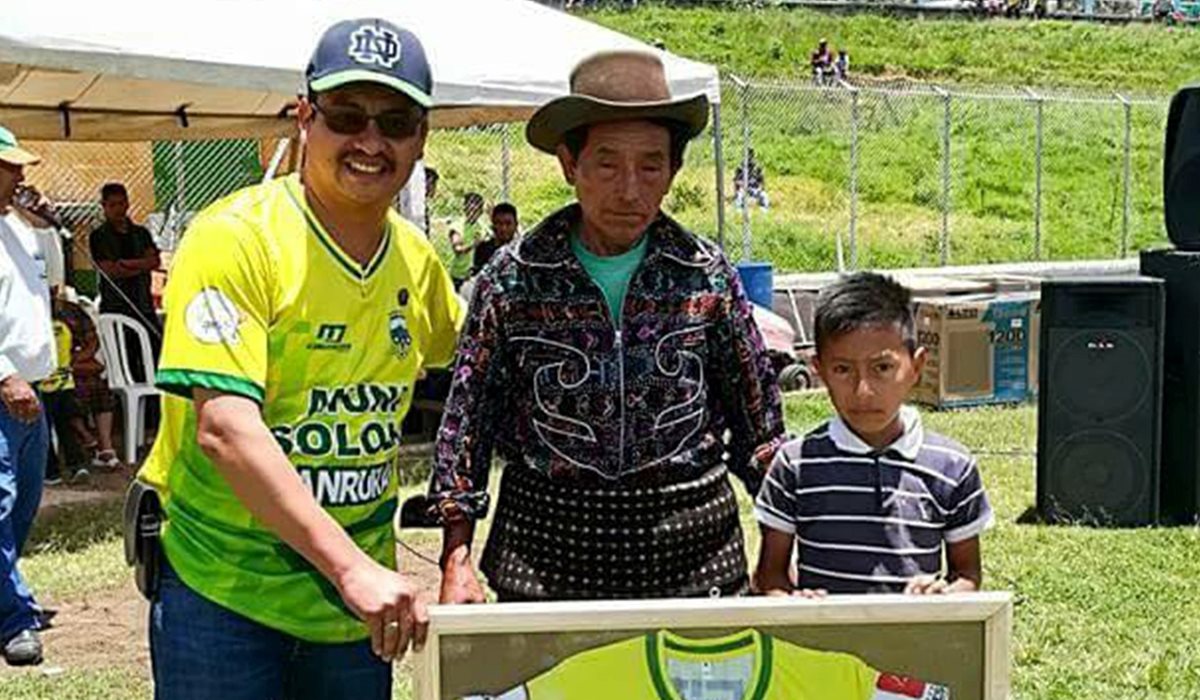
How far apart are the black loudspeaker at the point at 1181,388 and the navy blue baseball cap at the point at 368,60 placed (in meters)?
6.86

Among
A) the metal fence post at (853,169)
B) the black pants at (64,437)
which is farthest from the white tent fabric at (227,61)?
the metal fence post at (853,169)

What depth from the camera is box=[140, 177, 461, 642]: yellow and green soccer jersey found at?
274 centimetres

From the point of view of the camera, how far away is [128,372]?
11.5m

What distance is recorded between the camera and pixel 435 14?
10750mm

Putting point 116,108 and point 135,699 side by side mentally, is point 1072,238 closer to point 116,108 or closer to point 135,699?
point 116,108

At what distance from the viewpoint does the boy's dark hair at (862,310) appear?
3.32m

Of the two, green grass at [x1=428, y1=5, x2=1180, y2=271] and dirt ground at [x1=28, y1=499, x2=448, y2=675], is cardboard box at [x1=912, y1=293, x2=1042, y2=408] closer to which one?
green grass at [x1=428, y1=5, x2=1180, y2=271]

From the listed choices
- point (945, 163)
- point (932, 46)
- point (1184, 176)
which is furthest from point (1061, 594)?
point (932, 46)

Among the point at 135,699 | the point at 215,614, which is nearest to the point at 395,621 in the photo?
the point at 215,614

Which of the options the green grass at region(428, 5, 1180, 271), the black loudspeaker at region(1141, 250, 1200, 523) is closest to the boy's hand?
the black loudspeaker at region(1141, 250, 1200, 523)

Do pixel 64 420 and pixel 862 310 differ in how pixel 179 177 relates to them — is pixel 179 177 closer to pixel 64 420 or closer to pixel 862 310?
pixel 64 420

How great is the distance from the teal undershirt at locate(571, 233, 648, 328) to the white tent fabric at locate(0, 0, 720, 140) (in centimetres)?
390

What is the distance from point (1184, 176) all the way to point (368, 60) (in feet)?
23.4

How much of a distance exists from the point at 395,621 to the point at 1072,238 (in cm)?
2714
